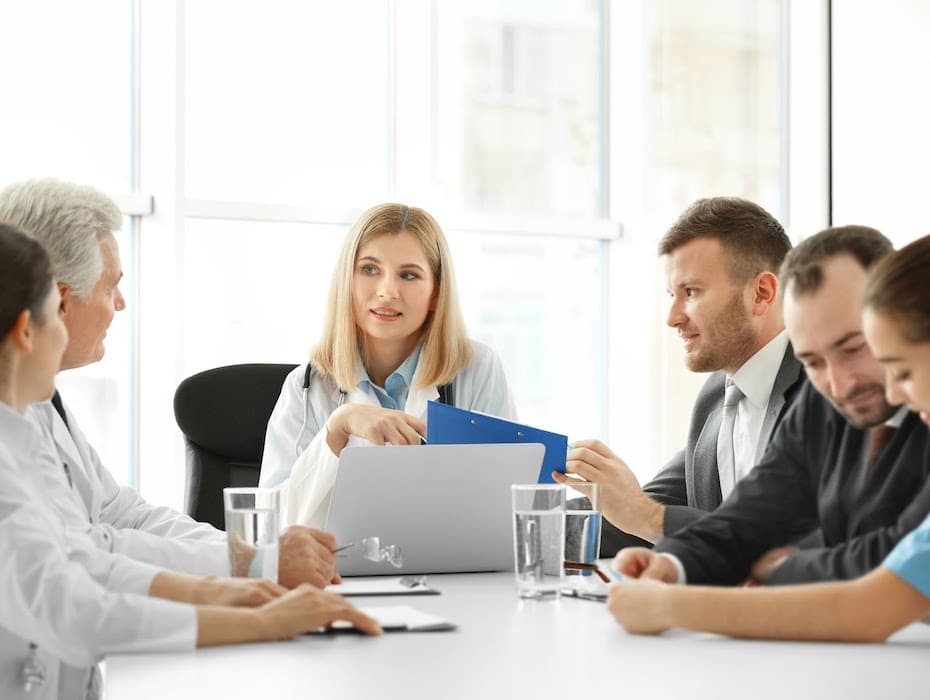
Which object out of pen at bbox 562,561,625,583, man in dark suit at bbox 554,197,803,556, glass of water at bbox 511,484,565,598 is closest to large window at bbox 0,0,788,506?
man in dark suit at bbox 554,197,803,556

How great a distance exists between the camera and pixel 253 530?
1600 mm

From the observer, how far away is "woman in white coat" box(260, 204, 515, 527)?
107 inches

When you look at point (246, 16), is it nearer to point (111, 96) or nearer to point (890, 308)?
point (111, 96)

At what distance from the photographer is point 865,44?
4.55m

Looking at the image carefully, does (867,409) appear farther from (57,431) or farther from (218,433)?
(218,433)

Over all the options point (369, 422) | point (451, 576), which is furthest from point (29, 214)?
point (451, 576)

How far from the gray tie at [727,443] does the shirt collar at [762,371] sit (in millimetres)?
35

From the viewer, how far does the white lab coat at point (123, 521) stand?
6.20 ft

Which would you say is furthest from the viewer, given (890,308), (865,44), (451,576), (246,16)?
(865,44)

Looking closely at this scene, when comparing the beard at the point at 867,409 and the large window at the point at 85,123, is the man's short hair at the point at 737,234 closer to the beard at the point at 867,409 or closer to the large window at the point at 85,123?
the beard at the point at 867,409

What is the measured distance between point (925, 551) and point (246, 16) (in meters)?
3.48

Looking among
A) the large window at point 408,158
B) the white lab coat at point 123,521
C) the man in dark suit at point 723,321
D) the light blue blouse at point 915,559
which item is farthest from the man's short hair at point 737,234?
the large window at point 408,158

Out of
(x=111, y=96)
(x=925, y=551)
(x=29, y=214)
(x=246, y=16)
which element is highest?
(x=246, y=16)

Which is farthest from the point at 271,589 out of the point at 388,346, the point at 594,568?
the point at 388,346
